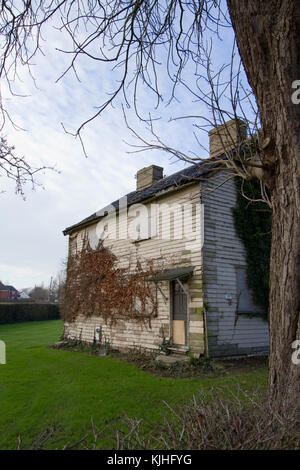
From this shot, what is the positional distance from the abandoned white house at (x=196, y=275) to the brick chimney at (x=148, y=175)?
3.27 metres

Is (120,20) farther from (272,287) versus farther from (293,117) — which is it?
(272,287)

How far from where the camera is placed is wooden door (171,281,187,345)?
10.6 m

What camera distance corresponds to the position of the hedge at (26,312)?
2858cm

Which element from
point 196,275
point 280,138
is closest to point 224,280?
point 196,275

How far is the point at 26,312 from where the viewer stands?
30.7 meters

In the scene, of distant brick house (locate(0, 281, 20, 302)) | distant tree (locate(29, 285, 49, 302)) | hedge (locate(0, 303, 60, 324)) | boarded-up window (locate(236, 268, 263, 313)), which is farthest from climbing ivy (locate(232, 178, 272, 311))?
distant brick house (locate(0, 281, 20, 302))

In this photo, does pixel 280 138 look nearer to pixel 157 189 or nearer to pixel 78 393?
pixel 78 393

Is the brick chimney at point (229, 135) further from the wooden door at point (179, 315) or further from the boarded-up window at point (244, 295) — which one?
the wooden door at point (179, 315)

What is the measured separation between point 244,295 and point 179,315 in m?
2.25

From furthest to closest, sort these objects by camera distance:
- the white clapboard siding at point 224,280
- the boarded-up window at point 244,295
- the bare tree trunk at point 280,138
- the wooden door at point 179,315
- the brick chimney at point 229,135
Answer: the boarded-up window at point 244,295, the wooden door at point 179,315, the white clapboard siding at point 224,280, the brick chimney at point 229,135, the bare tree trunk at point 280,138

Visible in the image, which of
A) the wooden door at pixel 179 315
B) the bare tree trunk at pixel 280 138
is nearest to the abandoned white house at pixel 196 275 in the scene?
the wooden door at pixel 179 315

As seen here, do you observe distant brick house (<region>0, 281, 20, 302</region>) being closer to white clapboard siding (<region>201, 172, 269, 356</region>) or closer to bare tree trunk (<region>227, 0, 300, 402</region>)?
white clapboard siding (<region>201, 172, 269, 356</region>)

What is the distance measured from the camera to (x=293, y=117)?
12.5 feet
